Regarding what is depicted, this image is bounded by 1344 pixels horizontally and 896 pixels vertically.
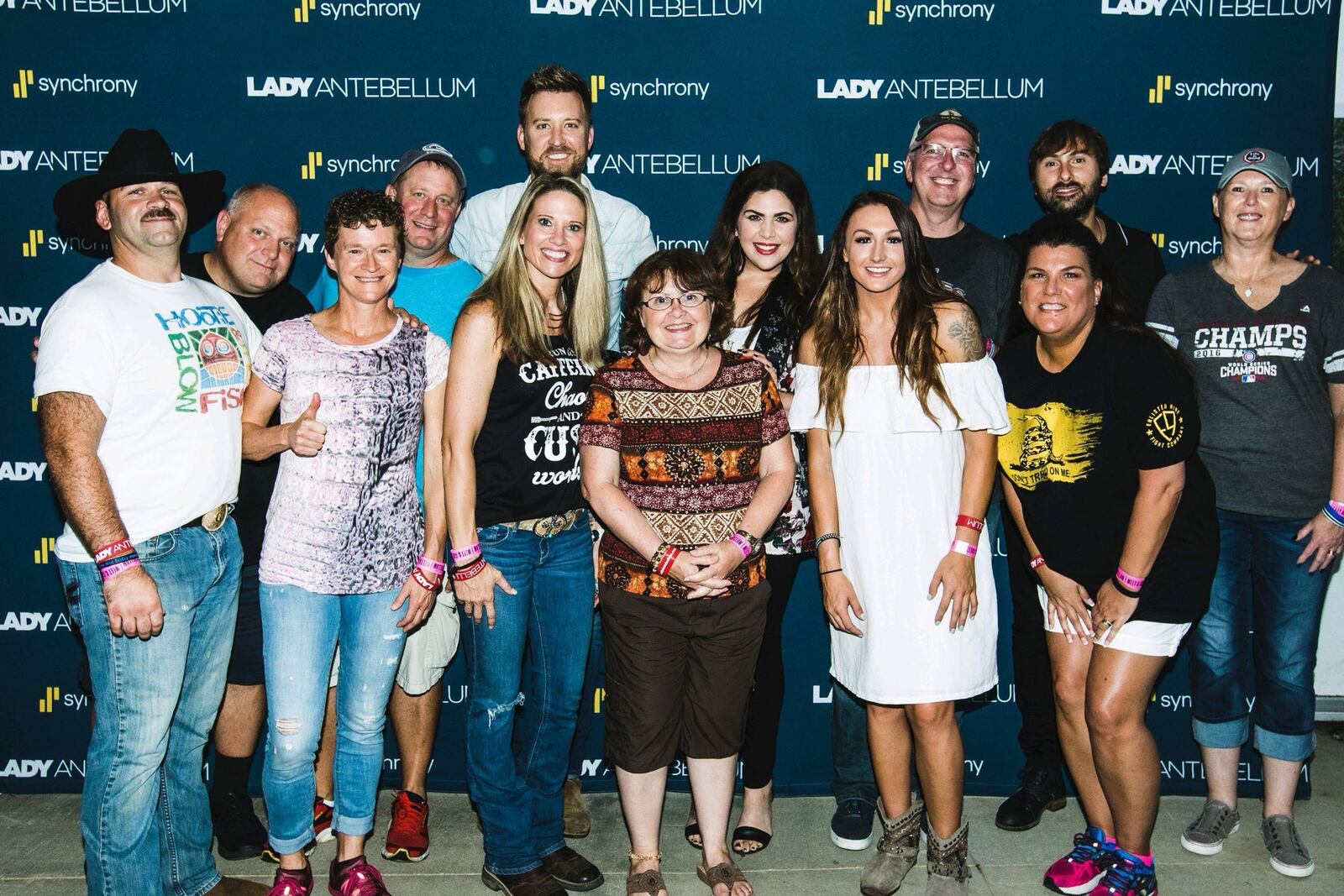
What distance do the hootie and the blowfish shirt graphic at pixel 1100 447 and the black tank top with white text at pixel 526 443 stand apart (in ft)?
3.88

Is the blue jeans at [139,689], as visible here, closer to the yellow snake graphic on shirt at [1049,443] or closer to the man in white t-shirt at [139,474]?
the man in white t-shirt at [139,474]

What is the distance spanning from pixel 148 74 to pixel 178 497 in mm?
1823

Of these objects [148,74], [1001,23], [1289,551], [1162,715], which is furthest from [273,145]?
[1162,715]

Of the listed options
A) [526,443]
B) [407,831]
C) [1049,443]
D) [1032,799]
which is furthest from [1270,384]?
[407,831]

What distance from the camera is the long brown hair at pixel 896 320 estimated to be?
2.58 meters

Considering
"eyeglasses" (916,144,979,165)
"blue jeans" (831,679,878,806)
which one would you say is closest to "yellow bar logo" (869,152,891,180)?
"eyeglasses" (916,144,979,165)

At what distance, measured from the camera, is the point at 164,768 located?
263cm

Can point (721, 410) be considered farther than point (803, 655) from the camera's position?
No

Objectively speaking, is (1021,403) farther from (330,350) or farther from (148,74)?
(148,74)

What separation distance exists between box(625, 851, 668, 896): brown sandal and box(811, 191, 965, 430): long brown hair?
4.12 feet

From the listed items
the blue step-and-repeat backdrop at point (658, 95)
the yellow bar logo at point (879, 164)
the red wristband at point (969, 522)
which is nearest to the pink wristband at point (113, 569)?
the blue step-and-repeat backdrop at point (658, 95)

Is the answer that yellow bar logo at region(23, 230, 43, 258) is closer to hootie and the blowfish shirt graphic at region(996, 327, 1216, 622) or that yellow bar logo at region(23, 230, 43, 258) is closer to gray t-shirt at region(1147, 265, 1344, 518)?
hootie and the blowfish shirt graphic at region(996, 327, 1216, 622)

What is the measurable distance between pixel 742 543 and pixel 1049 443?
86 centimetres

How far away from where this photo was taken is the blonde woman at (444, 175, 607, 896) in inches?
99.3
